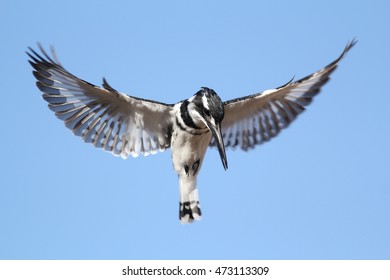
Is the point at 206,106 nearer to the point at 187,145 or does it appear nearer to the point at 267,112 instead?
the point at 187,145

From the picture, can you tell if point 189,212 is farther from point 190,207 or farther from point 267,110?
point 267,110

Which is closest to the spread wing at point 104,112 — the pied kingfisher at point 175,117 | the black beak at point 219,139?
the pied kingfisher at point 175,117

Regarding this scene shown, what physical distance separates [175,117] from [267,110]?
57.5 inches

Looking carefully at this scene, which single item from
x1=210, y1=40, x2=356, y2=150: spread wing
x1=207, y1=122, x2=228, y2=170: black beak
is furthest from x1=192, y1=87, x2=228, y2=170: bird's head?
x1=210, y1=40, x2=356, y2=150: spread wing

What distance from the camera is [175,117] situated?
722 cm

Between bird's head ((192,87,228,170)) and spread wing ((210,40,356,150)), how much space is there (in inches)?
38.9

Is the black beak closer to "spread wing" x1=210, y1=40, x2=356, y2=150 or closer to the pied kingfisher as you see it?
the pied kingfisher

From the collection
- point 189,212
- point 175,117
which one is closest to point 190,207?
point 189,212

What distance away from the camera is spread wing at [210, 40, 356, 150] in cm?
766

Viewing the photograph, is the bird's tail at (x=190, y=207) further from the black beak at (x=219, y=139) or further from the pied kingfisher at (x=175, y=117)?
the black beak at (x=219, y=139)

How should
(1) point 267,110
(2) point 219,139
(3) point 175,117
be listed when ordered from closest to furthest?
(2) point 219,139
(3) point 175,117
(1) point 267,110

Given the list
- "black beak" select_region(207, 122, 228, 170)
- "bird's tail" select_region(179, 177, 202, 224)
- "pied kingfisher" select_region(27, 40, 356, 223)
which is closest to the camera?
"black beak" select_region(207, 122, 228, 170)

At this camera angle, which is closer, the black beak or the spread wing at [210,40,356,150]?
the black beak

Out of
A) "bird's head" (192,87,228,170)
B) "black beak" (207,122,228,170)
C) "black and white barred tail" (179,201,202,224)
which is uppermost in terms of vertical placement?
"bird's head" (192,87,228,170)
